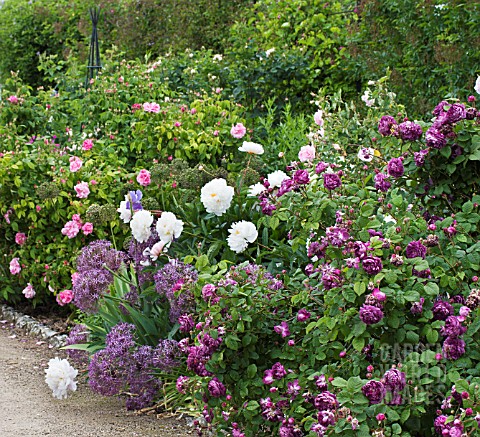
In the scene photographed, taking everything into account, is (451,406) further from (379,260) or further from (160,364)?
(160,364)

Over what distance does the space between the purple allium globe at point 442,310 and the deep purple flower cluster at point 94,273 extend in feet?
7.04

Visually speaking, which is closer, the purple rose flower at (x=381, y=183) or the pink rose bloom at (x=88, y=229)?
the purple rose flower at (x=381, y=183)

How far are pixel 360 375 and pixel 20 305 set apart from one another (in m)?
3.88

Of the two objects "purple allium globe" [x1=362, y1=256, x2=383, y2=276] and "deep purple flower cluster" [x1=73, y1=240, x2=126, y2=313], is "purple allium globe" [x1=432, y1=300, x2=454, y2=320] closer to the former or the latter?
Answer: "purple allium globe" [x1=362, y1=256, x2=383, y2=276]

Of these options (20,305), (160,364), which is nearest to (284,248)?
(160,364)

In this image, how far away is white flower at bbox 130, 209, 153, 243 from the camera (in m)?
3.91

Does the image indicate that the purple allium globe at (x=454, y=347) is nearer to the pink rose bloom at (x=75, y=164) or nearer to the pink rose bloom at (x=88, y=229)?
the pink rose bloom at (x=88, y=229)

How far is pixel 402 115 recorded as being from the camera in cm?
432

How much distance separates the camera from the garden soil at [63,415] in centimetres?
387

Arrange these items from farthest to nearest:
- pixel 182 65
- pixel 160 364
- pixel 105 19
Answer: pixel 105 19 → pixel 182 65 → pixel 160 364

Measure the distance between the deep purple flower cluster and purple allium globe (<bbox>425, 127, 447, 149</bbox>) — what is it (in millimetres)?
2086

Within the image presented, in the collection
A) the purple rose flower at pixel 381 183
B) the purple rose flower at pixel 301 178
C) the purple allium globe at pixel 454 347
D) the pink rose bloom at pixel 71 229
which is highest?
the purple rose flower at pixel 301 178

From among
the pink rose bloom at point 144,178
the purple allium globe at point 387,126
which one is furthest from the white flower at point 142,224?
the purple allium globe at point 387,126

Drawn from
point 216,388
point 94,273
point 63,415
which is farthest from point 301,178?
point 63,415
